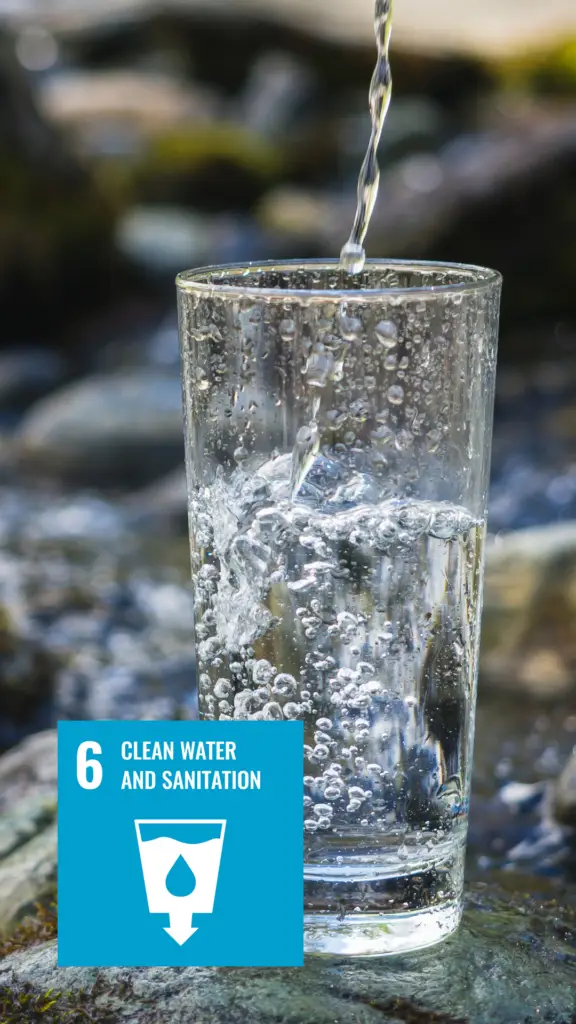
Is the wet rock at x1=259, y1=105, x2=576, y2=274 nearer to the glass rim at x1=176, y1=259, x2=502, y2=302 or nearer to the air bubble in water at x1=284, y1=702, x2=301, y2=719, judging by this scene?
the glass rim at x1=176, y1=259, x2=502, y2=302

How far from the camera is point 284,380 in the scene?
1.54 meters

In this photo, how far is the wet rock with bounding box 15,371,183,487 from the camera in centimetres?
704

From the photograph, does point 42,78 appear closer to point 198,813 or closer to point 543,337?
point 543,337

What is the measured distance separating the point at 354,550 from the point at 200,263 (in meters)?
9.45

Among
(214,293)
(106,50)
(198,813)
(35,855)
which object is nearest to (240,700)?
(198,813)

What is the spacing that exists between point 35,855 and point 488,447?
119 cm

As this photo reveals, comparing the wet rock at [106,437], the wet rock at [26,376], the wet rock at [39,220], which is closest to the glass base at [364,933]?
the wet rock at [106,437]

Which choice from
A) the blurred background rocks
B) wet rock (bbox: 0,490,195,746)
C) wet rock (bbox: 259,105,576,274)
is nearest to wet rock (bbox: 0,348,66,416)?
the blurred background rocks

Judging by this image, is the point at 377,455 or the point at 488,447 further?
the point at 488,447

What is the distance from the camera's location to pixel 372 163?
1.89 m

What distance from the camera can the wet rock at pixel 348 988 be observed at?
4.98 ft

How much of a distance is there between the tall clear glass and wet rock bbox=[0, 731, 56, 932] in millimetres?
770

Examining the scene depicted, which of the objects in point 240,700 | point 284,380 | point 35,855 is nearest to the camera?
point 284,380

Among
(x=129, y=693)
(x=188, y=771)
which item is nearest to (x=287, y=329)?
(x=188, y=771)
